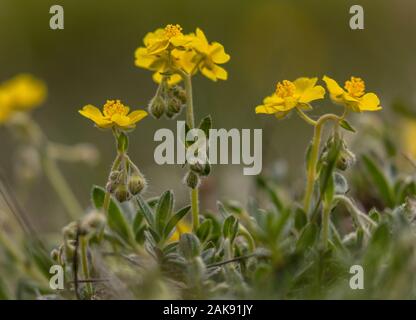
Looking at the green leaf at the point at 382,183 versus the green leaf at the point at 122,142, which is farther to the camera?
the green leaf at the point at 382,183

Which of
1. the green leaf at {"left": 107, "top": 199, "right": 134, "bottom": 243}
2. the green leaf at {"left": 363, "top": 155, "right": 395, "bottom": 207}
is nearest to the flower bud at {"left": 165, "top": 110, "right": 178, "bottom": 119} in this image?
the green leaf at {"left": 107, "top": 199, "right": 134, "bottom": 243}

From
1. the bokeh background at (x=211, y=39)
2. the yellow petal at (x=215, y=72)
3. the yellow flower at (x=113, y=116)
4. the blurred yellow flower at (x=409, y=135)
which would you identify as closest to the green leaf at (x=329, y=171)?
the yellow petal at (x=215, y=72)

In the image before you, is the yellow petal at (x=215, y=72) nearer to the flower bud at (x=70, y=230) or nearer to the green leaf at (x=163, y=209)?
the green leaf at (x=163, y=209)

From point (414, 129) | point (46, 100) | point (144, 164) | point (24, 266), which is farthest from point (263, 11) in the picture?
point (24, 266)

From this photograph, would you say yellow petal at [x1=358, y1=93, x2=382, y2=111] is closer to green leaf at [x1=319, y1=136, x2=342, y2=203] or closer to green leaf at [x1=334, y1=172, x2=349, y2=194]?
green leaf at [x1=319, y1=136, x2=342, y2=203]

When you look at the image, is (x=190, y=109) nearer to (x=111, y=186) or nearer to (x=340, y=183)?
(x=111, y=186)

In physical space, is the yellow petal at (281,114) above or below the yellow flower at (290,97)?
below
